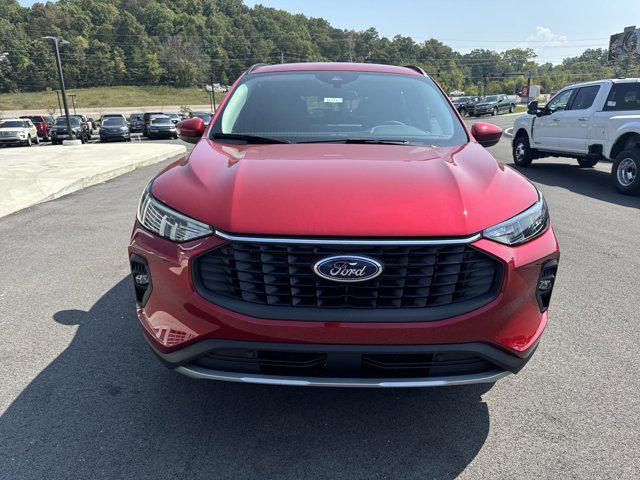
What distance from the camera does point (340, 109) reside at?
11.3 feet

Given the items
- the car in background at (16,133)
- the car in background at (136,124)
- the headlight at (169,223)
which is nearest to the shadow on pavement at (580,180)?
the headlight at (169,223)

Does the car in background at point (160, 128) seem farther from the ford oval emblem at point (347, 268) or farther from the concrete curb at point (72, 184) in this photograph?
the ford oval emblem at point (347, 268)

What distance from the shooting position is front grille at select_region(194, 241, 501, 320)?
2.01m

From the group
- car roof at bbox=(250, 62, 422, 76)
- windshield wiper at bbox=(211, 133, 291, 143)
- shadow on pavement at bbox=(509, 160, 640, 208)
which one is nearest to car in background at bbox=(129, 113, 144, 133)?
shadow on pavement at bbox=(509, 160, 640, 208)

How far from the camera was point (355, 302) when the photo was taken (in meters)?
2.06

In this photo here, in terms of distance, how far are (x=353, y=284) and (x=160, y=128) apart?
32173mm

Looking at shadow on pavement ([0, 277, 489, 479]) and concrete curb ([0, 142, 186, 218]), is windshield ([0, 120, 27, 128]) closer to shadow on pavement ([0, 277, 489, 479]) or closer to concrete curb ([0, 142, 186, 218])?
concrete curb ([0, 142, 186, 218])

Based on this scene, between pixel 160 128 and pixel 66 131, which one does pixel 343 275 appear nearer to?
pixel 160 128

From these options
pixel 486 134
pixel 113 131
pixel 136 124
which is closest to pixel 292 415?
pixel 486 134

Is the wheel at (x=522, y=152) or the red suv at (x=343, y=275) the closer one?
the red suv at (x=343, y=275)

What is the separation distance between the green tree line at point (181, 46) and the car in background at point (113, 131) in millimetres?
84067

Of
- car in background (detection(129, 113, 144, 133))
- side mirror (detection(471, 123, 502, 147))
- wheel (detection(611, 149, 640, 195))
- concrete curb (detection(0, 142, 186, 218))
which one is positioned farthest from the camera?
car in background (detection(129, 113, 144, 133))

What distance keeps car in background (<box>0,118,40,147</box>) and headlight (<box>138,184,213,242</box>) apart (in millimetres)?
30123

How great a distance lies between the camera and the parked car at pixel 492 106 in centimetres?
4569
